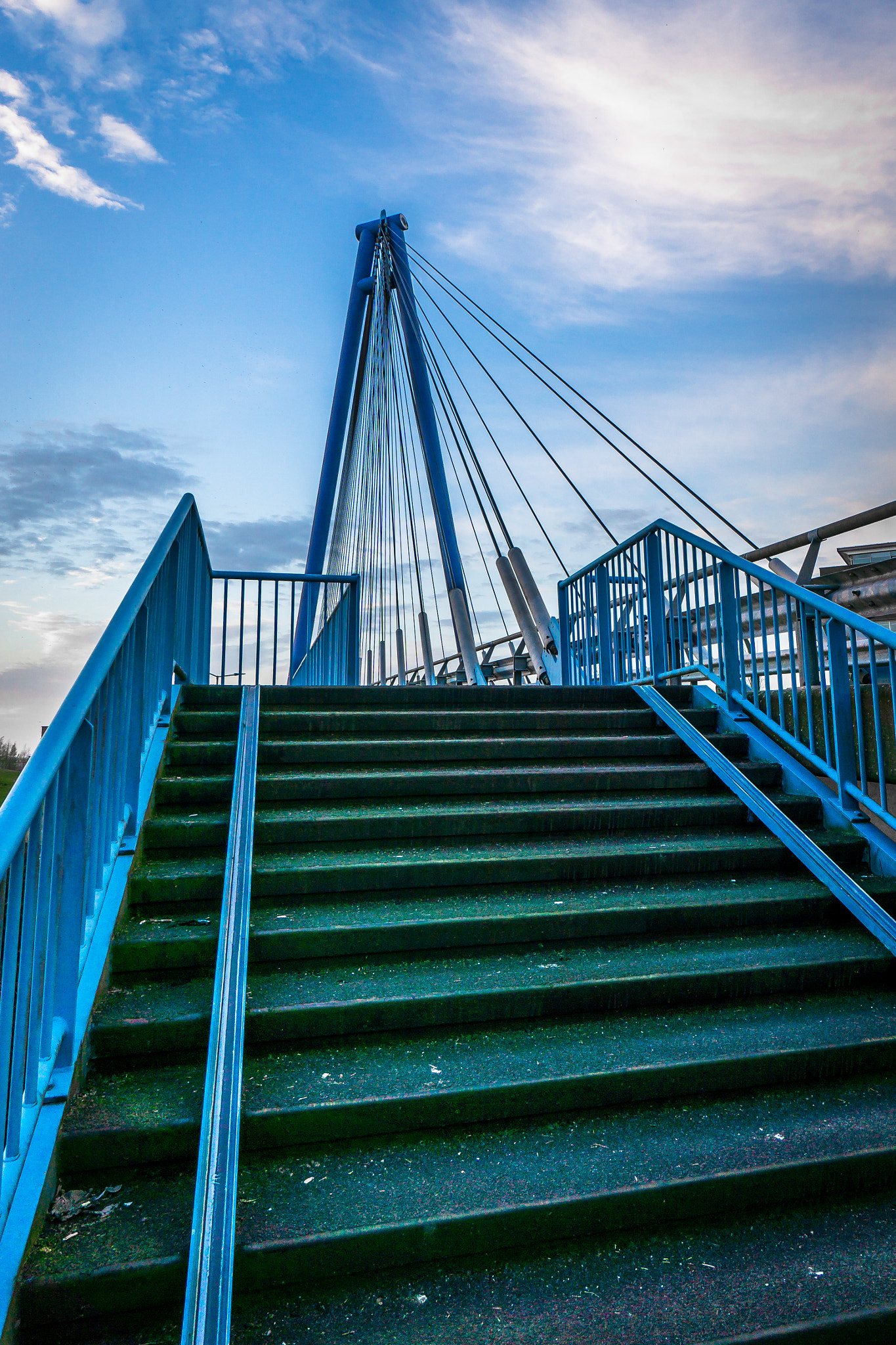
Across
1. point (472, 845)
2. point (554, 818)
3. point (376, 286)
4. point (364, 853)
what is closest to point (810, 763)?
point (554, 818)

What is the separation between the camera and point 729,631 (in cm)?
429

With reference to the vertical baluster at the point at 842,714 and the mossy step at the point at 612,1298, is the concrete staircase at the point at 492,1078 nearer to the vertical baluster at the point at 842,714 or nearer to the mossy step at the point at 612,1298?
the mossy step at the point at 612,1298

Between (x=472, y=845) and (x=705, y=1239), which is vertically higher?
(x=472, y=845)

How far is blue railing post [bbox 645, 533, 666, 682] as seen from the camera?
16.3ft

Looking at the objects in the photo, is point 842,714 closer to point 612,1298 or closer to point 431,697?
point 431,697

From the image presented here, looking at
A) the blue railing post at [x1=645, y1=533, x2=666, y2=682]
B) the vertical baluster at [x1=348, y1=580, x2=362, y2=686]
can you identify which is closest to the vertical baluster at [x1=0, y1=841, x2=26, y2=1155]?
the blue railing post at [x1=645, y1=533, x2=666, y2=682]

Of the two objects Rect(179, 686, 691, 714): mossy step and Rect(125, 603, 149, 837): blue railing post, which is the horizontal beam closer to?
Rect(179, 686, 691, 714): mossy step

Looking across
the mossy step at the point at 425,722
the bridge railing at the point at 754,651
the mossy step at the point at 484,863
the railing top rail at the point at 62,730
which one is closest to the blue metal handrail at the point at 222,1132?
the mossy step at the point at 484,863

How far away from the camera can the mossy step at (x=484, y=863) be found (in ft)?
9.15

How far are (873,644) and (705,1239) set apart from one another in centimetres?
239

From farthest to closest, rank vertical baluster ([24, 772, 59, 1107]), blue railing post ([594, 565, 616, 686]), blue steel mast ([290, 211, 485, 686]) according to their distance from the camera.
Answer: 1. blue steel mast ([290, 211, 485, 686])
2. blue railing post ([594, 565, 616, 686])
3. vertical baluster ([24, 772, 59, 1107])

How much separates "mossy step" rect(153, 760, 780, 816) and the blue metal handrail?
53 cm

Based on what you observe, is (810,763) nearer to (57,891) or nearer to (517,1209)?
(517,1209)

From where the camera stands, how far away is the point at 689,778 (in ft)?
12.4
